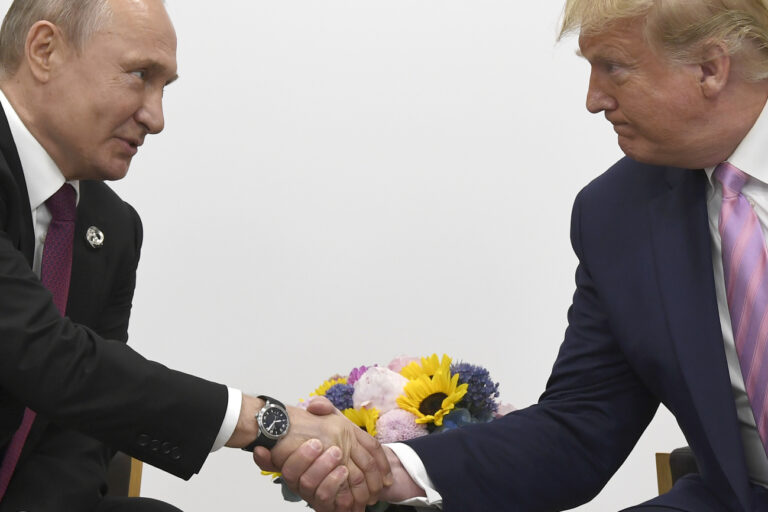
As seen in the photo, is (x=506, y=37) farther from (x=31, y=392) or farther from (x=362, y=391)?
(x=31, y=392)

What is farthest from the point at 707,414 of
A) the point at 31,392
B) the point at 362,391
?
the point at 31,392

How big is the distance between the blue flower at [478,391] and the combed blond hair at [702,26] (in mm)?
663

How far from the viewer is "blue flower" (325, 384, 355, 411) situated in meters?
1.91

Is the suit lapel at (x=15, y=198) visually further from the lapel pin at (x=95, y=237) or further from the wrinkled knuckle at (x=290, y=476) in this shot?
the wrinkled knuckle at (x=290, y=476)

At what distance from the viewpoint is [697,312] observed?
1.77 m

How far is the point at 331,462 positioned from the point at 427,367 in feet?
0.94

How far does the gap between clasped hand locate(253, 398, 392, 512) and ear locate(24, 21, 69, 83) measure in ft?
2.69

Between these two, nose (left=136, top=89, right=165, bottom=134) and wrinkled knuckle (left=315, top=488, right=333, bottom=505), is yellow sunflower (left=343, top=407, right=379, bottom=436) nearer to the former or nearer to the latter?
wrinkled knuckle (left=315, top=488, right=333, bottom=505)

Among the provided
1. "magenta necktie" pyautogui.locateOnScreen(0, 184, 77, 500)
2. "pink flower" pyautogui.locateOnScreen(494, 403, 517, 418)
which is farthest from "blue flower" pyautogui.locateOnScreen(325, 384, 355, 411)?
"magenta necktie" pyautogui.locateOnScreen(0, 184, 77, 500)

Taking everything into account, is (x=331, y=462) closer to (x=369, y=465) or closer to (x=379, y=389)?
(x=369, y=465)

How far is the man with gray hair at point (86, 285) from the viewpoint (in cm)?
174

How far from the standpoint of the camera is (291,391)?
308 cm

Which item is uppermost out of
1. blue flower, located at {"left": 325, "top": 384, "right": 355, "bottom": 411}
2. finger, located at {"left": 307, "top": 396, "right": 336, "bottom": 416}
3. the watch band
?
blue flower, located at {"left": 325, "top": 384, "right": 355, "bottom": 411}

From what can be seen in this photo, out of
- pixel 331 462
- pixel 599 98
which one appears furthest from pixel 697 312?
pixel 331 462
